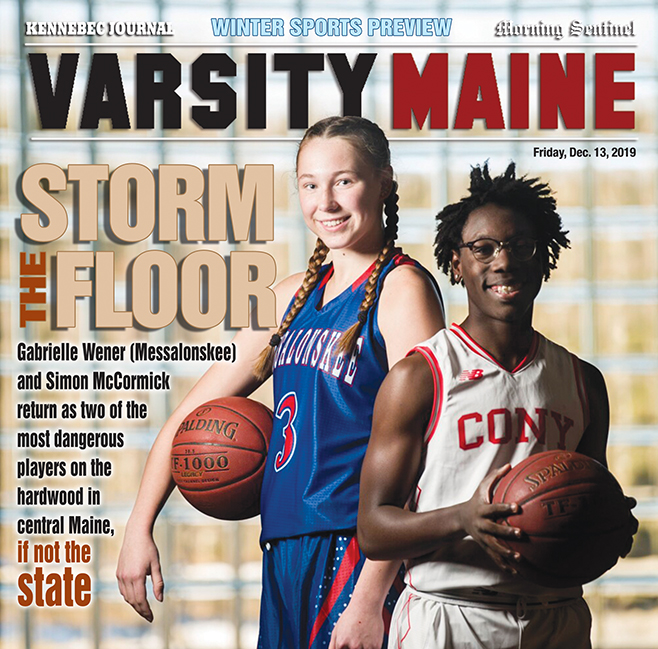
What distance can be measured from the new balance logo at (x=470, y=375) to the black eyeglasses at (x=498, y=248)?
23 centimetres

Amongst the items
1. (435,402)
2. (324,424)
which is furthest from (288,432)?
Answer: (435,402)

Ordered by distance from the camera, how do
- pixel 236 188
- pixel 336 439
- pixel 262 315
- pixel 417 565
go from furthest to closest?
pixel 236 188 < pixel 262 315 < pixel 336 439 < pixel 417 565

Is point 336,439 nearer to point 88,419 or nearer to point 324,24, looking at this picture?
point 88,419

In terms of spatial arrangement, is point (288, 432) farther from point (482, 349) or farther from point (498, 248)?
point (498, 248)

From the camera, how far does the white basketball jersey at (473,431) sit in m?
1.92

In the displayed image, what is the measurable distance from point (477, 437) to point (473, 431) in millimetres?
15

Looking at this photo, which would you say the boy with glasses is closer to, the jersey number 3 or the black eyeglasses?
the black eyeglasses

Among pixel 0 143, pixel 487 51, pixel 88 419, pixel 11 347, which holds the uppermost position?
pixel 487 51

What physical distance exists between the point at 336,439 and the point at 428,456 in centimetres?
43

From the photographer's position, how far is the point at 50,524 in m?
3.02

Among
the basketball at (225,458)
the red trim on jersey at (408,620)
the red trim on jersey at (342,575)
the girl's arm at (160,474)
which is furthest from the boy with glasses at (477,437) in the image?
the girl's arm at (160,474)

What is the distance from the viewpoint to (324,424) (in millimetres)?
2387

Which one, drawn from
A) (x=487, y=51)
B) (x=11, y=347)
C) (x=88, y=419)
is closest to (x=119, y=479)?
(x=88, y=419)

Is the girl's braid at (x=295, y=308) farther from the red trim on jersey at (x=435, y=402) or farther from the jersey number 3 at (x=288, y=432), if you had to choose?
the red trim on jersey at (x=435, y=402)
